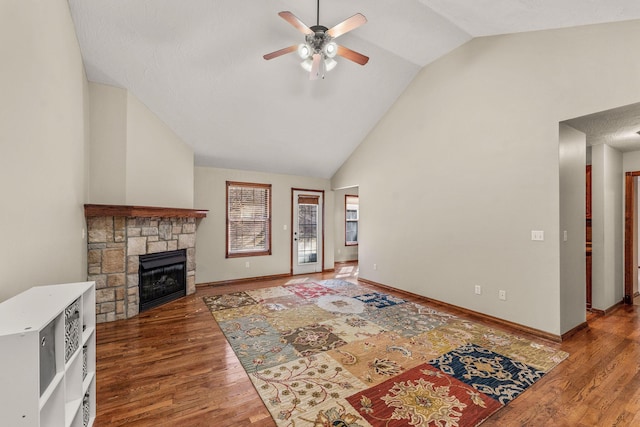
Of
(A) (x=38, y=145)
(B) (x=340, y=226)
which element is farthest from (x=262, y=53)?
(B) (x=340, y=226)

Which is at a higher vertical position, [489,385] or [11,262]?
[11,262]

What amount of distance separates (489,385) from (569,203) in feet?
7.92

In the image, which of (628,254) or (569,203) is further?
(628,254)

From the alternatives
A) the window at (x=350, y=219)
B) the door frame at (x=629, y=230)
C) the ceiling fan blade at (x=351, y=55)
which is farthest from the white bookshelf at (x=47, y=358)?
the window at (x=350, y=219)

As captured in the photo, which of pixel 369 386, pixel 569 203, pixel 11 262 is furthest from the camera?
pixel 569 203

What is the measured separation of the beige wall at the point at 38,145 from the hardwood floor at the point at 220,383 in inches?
39.8

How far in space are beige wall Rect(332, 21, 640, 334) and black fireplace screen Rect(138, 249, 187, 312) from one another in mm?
3731

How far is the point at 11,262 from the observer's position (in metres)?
1.73

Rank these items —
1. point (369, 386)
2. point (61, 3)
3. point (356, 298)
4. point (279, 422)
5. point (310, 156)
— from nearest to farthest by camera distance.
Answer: point (279, 422)
point (369, 386)
point (61, 3)
point (356, 298)
point (310, 156)

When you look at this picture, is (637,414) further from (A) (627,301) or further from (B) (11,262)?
(B) (11,262)

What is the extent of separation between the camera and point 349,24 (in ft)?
8.84

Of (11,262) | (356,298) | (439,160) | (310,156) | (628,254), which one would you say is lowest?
(356,298)

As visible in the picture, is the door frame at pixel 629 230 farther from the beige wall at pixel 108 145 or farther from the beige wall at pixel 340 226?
the beige wall at pixel 108 145

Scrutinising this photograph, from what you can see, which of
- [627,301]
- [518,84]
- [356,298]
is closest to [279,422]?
[356,298]
